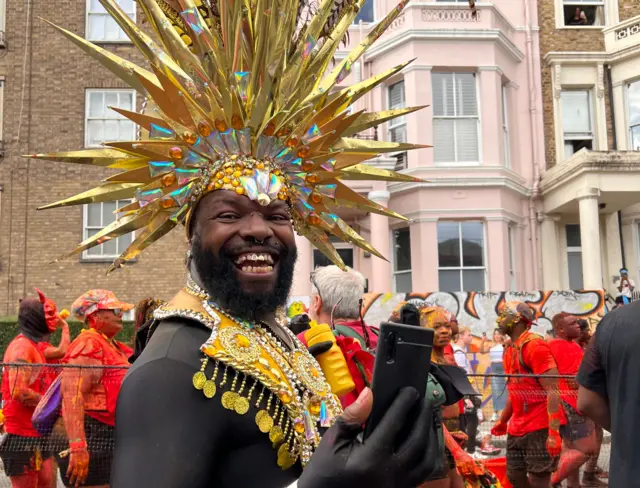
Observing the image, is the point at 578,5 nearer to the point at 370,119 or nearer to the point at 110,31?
the point at 110,31

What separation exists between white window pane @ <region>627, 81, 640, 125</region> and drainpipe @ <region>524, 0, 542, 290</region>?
258 cm

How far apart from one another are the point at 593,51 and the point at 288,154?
60.1 feet

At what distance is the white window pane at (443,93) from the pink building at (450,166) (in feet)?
0.08

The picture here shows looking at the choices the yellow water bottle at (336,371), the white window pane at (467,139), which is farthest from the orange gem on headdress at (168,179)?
the white window pane at (467,139)

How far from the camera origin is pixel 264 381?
6.13 ft

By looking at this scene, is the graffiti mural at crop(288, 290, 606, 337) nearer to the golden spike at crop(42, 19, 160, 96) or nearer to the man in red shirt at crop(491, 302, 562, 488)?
the man in red shirt at crop(491, 302, 562, 488)

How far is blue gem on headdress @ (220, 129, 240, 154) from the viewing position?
2125 mm

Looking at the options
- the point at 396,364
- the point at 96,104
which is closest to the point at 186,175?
the point at 396,364

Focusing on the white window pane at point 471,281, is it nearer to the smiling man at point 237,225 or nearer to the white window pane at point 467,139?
the white window pane at point 467,139

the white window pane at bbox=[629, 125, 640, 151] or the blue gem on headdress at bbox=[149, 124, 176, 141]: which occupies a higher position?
the white window pane at bbox=[629, 125, 640, 151]

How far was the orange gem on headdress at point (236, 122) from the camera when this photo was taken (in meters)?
2.10

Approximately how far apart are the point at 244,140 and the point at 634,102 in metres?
18.3

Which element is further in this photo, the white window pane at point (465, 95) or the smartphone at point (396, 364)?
the white window pane at point (465, 95)

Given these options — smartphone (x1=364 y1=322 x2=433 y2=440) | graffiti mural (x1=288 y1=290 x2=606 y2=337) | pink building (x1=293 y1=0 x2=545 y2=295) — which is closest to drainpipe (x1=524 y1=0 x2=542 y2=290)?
pink building (x1=293 y1=0 x2=545 y2=295)
